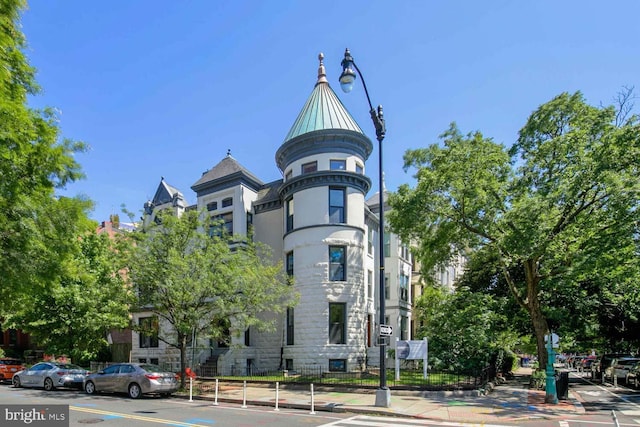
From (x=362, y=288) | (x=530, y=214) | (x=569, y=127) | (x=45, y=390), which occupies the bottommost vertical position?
(x=45, y=390)

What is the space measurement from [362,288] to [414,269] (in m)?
14.6

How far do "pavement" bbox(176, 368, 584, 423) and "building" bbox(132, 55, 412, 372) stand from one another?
5.37 m

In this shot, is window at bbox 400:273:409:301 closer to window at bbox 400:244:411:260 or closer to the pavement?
window at bbox 400:244:411:260

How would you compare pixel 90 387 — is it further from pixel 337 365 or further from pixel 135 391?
pixel 337 365

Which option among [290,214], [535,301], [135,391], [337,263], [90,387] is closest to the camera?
[135,391]

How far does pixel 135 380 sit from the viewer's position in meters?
18.1

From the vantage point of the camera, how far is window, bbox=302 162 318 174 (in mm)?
26872

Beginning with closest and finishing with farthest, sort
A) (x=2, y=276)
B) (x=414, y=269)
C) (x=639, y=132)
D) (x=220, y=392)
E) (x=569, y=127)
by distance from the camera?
1. (x=2, y=276)
2. (x=639, y=132)
3. (x=220, y=392)
4. (x=569, y=127)
5. (x=414, y=269)

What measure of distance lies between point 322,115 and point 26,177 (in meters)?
19.9

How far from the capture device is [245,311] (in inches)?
798

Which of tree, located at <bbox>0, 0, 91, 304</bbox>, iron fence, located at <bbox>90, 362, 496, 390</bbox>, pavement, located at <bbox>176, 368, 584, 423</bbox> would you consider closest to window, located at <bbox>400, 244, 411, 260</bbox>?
iron fence, located at <bbox>90, 362, 496, 390</bbox>

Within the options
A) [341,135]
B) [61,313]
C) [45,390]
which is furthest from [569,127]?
[61,313]

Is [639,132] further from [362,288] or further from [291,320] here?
[291,320]

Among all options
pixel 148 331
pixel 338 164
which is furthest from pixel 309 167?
pixel 148 331
